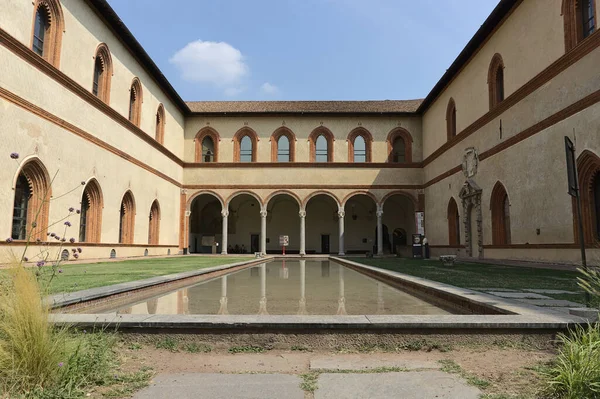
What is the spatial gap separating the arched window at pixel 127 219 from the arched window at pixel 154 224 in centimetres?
309

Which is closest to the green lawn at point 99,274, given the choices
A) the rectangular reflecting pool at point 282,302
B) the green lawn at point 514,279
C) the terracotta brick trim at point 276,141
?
the rectangular reflecting pool at point 282,302

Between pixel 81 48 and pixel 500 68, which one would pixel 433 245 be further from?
pixel 81 48

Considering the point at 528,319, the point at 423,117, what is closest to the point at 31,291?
the point at 528,319

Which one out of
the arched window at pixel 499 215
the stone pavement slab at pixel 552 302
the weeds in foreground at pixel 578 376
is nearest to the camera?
the weeds in foreground at pixel 578 376

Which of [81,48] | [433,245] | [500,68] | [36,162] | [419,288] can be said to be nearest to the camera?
[419,288]

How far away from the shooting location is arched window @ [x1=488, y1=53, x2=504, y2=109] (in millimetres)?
17734

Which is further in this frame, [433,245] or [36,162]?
[433,245]

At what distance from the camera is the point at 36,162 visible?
43.7 feet

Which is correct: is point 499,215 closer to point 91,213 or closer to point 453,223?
point 453,223

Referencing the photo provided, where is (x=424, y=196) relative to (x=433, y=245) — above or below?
above

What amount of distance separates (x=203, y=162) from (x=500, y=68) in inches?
756

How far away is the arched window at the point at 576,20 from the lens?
12430mm

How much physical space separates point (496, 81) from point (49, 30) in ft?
57.6

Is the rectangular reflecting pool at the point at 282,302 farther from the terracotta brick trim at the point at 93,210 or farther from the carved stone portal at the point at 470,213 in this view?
the carved stone portal at the point at 470,213
